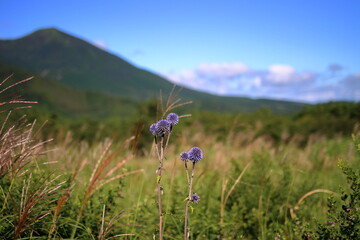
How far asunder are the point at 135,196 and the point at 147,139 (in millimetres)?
17119

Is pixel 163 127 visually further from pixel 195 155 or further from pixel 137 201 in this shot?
pixel 137 201

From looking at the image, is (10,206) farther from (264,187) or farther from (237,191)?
(264,187)

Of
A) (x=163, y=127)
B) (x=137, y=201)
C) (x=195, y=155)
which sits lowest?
(x=137, y=201)

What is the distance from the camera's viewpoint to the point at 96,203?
114 inches

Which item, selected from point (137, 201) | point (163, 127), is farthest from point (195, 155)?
point (137, 201)

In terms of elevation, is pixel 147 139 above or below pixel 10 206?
below

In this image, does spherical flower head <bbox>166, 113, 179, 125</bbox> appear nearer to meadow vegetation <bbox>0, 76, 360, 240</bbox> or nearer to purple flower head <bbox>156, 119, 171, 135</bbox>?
purple flower head <bbox>156, 119, 171, 135</bbox>

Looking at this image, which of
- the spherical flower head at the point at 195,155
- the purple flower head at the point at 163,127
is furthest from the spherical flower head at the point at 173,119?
the spherical flower head at the point at 195,155

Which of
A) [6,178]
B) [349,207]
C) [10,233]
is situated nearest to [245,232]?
[349,207]

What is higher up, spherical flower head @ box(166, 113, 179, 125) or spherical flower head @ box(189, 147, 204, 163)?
spherical flower head @ box(166, 113, 179, 125)

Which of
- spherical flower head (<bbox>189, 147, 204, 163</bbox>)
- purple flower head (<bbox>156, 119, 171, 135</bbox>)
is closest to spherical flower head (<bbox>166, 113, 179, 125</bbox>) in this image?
purple flower head (<bbox>156, 119, 171, 135</bbox>)

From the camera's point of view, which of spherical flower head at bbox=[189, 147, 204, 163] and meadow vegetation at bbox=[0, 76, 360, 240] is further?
meadow vegetation at bbox=[0, 76, 360, 240]

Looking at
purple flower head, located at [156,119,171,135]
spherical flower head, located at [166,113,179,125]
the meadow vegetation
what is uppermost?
spherical flower head, located at [166,113,179,125]

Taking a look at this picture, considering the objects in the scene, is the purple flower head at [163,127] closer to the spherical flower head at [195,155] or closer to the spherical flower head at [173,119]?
the spherical flower head at [173,119]
